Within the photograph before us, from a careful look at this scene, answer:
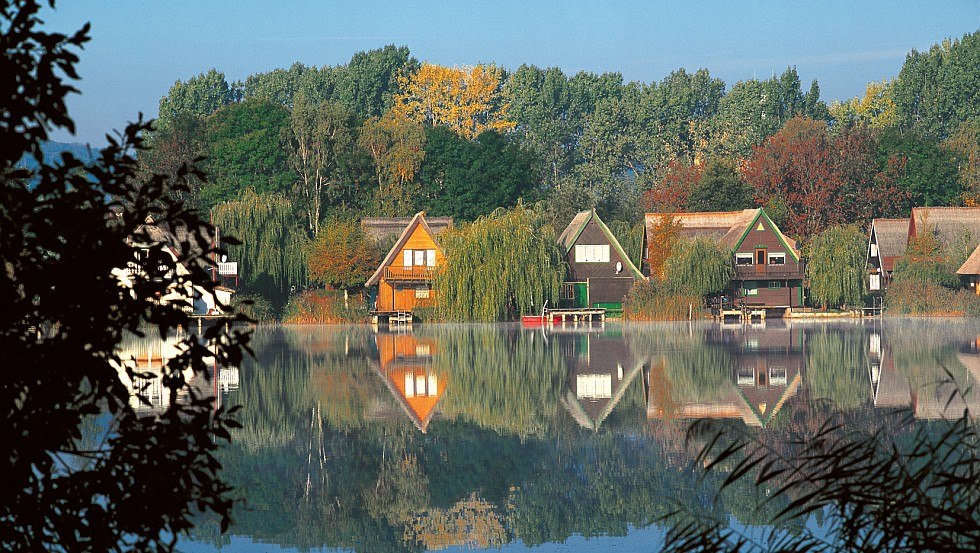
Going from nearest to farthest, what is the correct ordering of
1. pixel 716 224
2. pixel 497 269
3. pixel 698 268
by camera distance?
1. pixel 497 269
2. pixel 698 268
3. pixel 716 224

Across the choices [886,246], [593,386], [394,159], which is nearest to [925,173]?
[886,246]

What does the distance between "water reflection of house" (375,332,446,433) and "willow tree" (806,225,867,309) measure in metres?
23.4

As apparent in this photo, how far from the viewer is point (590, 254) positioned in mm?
62781

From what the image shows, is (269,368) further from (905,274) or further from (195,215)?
(905,274)

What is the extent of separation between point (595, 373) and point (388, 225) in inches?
1437

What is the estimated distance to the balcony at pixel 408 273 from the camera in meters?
61.4

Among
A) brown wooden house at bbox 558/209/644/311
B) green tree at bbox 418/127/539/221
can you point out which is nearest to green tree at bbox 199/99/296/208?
green tree at bbox 418/127/539/221

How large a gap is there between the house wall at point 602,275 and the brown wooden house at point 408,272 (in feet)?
22.6

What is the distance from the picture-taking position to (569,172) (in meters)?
105

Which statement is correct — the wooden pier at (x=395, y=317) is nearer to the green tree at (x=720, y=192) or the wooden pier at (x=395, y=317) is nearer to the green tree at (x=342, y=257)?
the green tree at (x=342, y=257)

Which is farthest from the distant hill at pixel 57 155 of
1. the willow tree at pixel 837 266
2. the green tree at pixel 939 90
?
the green tree at pixel 939 90

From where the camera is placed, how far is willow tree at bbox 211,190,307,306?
6000cm

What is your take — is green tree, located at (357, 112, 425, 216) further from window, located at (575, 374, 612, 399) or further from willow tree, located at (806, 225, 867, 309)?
window, located at (575, 374, 612, 399)

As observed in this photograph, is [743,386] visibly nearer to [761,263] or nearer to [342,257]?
[342,257]
